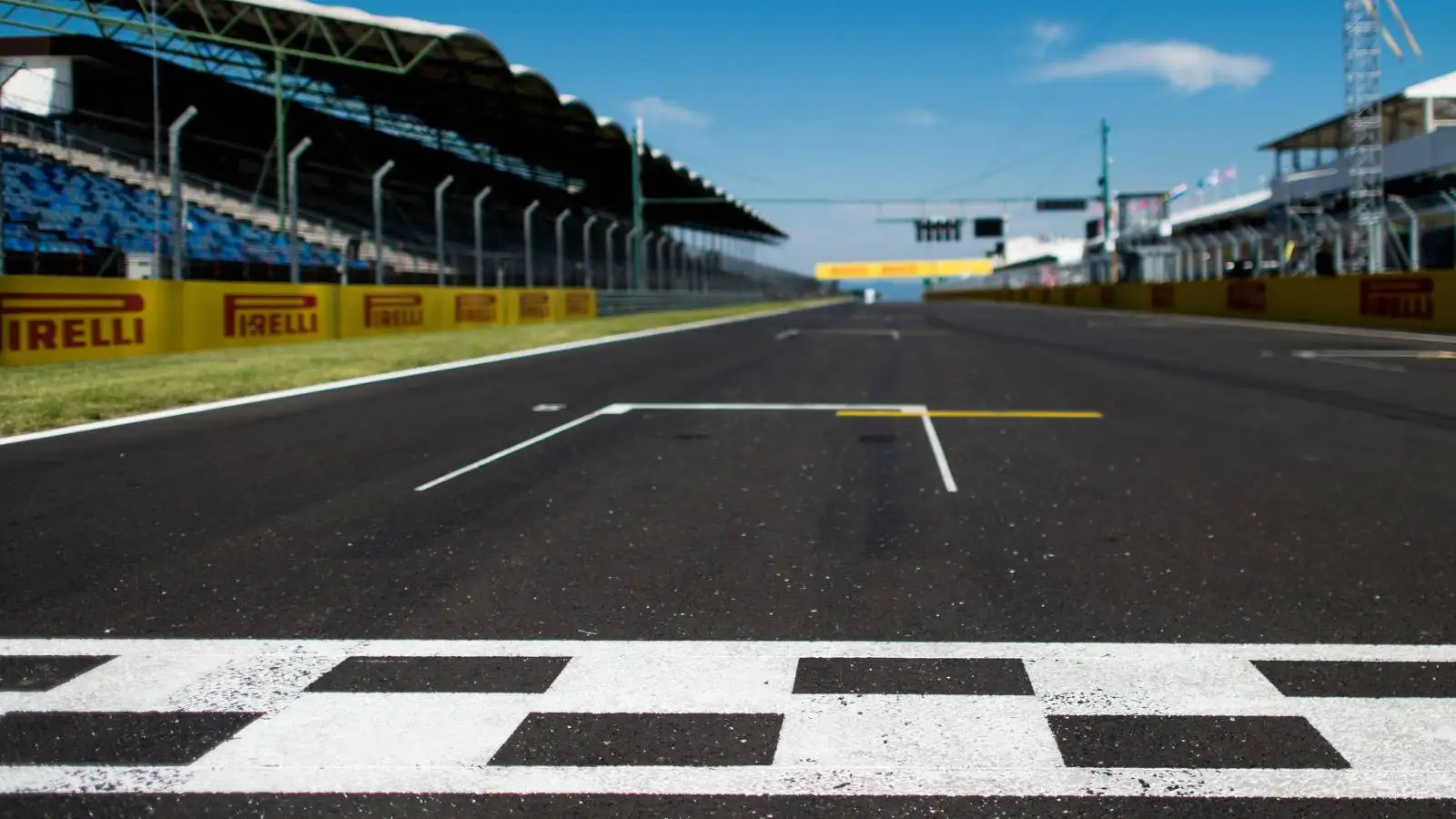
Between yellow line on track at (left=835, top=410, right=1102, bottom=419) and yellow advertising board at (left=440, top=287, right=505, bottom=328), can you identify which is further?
yellow advertising board at (left=440, top=287, right=505, bottom=328)

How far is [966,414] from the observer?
35.9 ft

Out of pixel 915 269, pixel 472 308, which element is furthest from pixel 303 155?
pixel 915 269

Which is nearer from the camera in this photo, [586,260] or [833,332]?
[833,332]

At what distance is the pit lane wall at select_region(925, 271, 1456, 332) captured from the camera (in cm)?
2531

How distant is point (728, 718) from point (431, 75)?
46.9m

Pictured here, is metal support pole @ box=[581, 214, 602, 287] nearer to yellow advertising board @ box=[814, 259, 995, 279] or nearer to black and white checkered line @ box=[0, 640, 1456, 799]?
black and white checkered line @ box=[0, 640, 1456, 799]

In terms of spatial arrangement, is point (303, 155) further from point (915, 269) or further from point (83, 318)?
point (915, 269)

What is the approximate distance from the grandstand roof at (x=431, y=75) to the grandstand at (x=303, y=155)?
0.13 metres

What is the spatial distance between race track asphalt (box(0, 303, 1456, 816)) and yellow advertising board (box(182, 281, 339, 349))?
8.34 metres

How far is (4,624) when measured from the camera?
424cm

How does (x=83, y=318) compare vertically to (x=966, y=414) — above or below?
above

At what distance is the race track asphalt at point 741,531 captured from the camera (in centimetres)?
418

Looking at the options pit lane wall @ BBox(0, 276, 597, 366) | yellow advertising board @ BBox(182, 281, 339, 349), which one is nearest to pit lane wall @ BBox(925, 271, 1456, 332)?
pit lane wall @ BBox(0, 276, 597, 366)

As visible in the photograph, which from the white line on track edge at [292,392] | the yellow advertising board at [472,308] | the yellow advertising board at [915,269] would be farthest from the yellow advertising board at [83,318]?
the yellow advertising board at [915,269]
